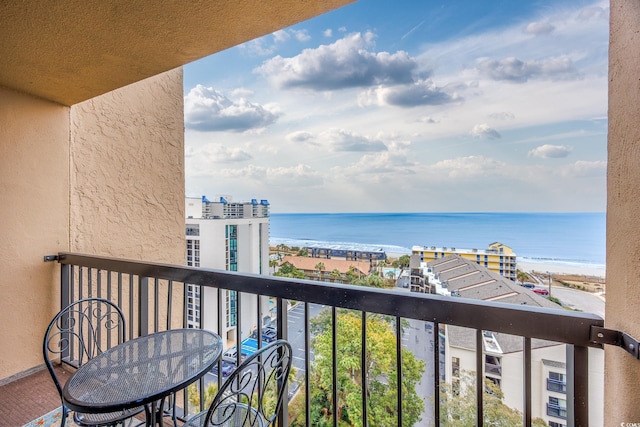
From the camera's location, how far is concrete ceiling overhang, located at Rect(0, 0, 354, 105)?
1340 mm

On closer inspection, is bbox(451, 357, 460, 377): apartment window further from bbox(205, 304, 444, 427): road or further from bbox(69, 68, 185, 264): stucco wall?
bbox(69, 68, 185, 264): stucco wall

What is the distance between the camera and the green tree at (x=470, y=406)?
1.80 m

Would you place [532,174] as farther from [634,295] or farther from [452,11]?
[634,295]

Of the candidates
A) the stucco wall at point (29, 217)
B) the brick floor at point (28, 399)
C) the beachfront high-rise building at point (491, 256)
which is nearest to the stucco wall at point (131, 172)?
the stucco wall at point (29, 217)

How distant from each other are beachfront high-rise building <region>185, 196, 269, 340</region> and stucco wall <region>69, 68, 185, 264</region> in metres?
1.21

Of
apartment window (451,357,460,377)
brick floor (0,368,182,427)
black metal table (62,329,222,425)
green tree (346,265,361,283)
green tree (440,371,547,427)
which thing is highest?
black metal table (62,329,222,425)

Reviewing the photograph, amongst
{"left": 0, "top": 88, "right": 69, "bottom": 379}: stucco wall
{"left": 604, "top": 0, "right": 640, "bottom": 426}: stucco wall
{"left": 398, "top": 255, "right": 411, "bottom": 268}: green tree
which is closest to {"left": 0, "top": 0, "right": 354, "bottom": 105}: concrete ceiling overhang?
{"left": 0, "top": 88, "right": 69, "bottom": 379}: stucco wall

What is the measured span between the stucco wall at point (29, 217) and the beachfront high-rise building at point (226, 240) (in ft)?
7.42

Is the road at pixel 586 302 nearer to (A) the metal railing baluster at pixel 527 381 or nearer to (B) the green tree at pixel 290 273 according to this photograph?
(A) the metal railing baluster at pixel 527 381

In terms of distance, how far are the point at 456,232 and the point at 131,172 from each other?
5.21m

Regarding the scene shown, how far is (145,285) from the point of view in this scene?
2.17 meters

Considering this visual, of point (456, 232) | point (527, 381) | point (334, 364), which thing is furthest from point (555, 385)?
point (456, 232)

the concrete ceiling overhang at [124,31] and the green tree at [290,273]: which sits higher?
the concrete ceiling overhang at [124,31]

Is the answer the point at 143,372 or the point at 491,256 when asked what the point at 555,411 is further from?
the point at 491,256
